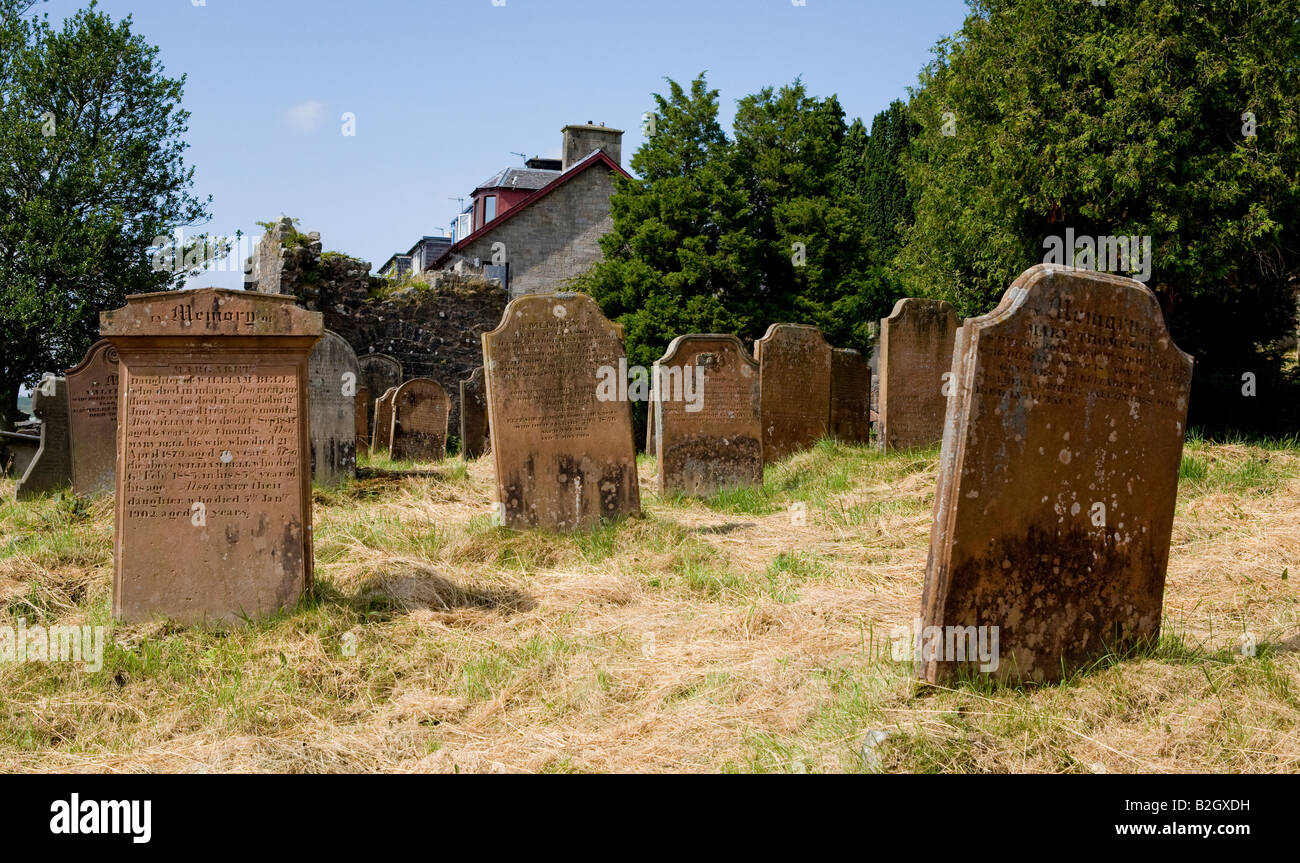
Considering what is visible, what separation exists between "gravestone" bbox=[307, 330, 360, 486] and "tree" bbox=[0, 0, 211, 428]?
11.0 m

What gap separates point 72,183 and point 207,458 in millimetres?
17162

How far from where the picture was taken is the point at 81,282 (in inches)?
755

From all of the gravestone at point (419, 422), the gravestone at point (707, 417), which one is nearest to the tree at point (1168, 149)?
the gravestone at point (707, 417)

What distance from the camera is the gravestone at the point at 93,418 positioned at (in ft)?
28.6

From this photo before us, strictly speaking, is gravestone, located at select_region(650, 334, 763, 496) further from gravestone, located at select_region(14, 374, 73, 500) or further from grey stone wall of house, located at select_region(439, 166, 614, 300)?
grey stone wall of house, located at select_region(439, 166, 614, 300)

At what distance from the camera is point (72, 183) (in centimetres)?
1886

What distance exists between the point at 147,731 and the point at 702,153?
21206 millimetres

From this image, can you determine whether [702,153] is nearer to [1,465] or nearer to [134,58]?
[134,58]

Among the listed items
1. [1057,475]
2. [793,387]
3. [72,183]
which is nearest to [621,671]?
[1057,475]

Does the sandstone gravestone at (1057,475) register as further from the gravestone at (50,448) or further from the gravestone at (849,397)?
the gravestone at (849,397)

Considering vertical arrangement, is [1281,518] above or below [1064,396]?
below

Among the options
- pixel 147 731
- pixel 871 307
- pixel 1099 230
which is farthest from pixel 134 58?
pixel 147 731

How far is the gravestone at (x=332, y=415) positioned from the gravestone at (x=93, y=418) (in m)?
1.83

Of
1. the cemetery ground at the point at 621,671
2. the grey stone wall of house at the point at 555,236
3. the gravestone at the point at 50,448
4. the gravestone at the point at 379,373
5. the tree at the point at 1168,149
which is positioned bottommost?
the cemetery ground at the point at 621,671
